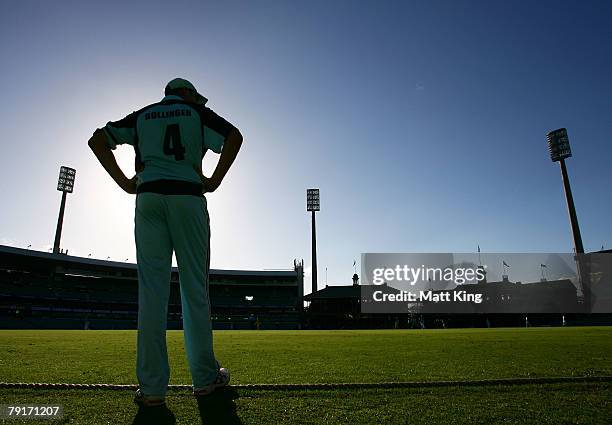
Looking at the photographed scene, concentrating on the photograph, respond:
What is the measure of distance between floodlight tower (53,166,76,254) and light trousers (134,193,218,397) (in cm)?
8286

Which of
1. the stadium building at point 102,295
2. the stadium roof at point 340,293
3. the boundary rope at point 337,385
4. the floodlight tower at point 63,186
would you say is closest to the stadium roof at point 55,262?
the stadium building at point 102,295

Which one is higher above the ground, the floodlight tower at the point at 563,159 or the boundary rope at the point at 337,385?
the floodlight tower at the point at 563,159

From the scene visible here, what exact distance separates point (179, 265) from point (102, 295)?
2477 inches

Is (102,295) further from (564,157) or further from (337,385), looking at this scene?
(564,157)

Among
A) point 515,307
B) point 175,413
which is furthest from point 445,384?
point 515,307

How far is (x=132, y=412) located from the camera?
2406 millimetres

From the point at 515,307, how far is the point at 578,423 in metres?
70.8

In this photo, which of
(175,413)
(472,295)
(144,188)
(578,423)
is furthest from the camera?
(472,295)

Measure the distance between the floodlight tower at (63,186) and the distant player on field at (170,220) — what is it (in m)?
82.6

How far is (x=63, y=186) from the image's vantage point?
2886 inches

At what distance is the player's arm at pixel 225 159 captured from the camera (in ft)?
10.1

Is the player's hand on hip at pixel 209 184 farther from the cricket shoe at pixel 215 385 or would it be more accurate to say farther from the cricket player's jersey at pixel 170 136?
the cricket shoe at pixel 215 385

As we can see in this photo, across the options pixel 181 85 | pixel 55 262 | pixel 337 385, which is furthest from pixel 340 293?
pixel 181 85

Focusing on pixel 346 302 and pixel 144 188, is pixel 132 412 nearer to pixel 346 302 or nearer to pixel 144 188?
pixel 144 188
